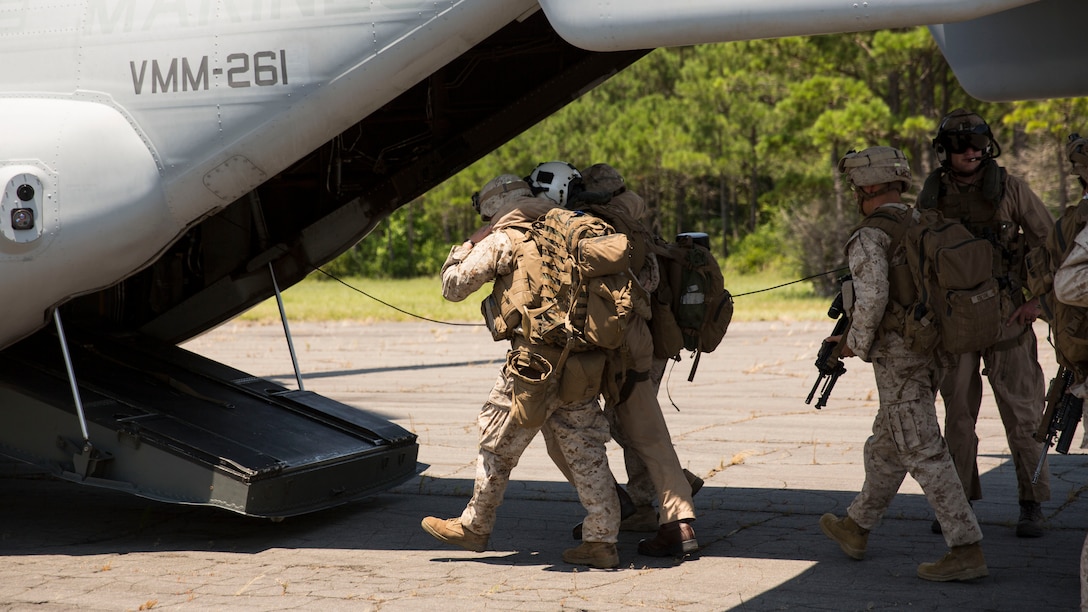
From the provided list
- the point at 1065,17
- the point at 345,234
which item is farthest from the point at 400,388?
the point at 1065,17

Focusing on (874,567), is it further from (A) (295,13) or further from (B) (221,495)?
(A) (295,13)

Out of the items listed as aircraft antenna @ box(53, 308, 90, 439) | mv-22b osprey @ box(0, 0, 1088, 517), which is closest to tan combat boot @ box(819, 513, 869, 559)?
mv-22b osprey @ box(0, 0, 1088, 517)

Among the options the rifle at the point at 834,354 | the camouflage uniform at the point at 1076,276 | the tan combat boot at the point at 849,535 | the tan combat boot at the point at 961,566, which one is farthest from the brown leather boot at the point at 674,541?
the camouflage uniform at the point at 1076,276

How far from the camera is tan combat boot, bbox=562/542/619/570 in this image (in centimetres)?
514

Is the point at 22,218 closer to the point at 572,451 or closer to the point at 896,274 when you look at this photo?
the point at 572,451

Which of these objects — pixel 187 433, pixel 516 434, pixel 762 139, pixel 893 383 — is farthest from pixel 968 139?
pixel 762 139

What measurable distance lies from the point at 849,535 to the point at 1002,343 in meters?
1.22

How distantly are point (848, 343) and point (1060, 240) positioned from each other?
1009mm

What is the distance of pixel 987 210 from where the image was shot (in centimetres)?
552

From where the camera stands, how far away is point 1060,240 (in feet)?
14.1

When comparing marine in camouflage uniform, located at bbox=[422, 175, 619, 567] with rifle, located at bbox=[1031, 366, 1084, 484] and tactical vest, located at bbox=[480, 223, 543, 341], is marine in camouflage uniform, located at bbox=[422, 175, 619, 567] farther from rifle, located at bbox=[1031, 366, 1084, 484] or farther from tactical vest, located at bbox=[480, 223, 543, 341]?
rifle, located at bbox=[1031, 366, 1084, 484]

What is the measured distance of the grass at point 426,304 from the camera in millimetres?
20375

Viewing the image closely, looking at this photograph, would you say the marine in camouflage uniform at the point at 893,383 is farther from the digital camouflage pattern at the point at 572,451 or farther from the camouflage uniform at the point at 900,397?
the digital camouflage pattern at the point at 572,451

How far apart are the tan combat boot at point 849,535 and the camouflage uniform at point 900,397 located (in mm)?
338
